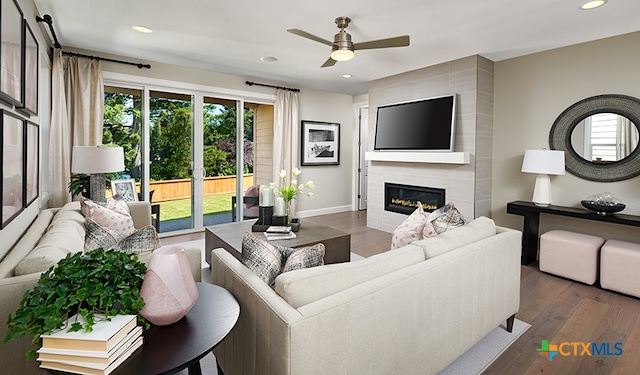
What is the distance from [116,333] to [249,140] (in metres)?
4.91

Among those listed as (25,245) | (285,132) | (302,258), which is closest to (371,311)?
(302,258)

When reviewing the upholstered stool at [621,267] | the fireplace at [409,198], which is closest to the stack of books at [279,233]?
the fireplace at [409,198]

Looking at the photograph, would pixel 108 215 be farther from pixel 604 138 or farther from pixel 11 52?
pixel 604 138

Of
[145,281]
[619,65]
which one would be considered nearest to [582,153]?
[619,65]

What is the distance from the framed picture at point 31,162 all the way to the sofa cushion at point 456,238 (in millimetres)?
2449

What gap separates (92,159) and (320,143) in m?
4.00

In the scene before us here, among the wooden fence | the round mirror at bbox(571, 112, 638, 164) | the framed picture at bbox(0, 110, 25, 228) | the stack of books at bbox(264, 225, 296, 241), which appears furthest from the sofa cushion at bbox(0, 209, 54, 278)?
the round mirror at bbox(571, 112, 638, 164)

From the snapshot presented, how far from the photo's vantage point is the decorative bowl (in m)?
3.22

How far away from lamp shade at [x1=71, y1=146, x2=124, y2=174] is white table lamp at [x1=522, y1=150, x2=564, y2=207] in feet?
14.5

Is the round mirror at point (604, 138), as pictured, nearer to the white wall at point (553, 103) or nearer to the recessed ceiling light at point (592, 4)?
the white wall at point (553, 103)

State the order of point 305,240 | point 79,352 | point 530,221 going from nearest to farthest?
1. point 79,352
2. point 305,240
3. point 530,221

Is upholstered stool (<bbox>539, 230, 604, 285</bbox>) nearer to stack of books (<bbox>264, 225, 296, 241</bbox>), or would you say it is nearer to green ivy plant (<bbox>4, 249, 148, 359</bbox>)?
stack of books (<bbox>264, 225, 296, 241</bbox>)

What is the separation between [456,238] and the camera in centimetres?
197

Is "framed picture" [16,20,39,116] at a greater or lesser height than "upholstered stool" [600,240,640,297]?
greater
